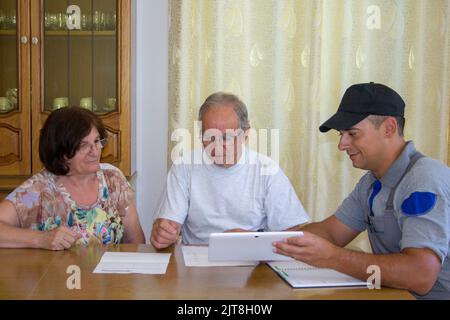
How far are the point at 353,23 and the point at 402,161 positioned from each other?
1505 millimetres

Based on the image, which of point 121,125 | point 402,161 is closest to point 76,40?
point 121,125

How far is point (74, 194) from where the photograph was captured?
1.99 meters

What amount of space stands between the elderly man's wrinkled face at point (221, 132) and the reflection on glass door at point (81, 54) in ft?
2.90

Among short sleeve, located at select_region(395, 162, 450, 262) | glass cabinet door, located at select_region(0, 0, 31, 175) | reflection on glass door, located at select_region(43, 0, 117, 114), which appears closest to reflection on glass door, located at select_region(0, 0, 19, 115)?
glass cabinet door, located at select_region(0, 0, 31, 175)

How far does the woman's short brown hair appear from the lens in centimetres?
197

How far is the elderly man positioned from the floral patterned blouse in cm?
20

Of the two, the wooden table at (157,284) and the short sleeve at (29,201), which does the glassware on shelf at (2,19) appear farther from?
the wooden table at (157,284)

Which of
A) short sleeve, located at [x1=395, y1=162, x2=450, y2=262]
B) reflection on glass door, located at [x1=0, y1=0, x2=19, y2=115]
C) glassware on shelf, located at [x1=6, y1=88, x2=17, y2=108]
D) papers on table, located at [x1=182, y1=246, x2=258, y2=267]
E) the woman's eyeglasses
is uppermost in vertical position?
reflection on glass door, located at [x1=0, y1=0, x2=19, y2=115]

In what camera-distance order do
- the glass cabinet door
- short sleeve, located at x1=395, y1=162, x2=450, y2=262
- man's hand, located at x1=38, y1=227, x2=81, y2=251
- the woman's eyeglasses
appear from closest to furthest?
1. short sleeve, located at x1=395, y1=162, x2=450, y2=262
2. man's hand, located at x1=38, y1=227, x2=81, y2=251
3. the woman's eyeglasses
4. the glass cabinet door

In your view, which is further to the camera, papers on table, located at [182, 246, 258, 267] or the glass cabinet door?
the glass cabinet door

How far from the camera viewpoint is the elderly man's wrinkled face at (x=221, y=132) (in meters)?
2.04

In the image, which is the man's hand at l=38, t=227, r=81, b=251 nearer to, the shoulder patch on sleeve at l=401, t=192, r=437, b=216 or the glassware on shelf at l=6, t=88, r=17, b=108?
the shoulder patch on sleeve at l=401, t=192, r=437, b=216

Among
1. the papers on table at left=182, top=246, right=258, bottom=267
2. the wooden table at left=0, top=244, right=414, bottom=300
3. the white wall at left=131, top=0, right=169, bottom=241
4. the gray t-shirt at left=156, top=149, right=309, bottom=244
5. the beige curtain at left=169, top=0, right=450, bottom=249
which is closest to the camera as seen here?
the wooden table at left=0, top=244, right=414, bottom=300

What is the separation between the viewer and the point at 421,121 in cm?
302
